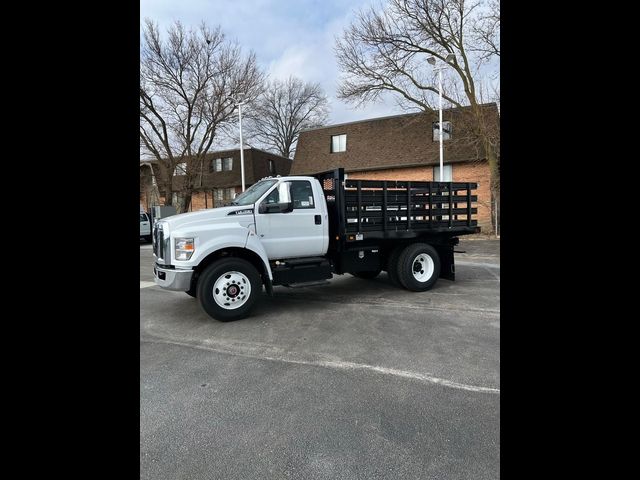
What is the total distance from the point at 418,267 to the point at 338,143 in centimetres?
1717

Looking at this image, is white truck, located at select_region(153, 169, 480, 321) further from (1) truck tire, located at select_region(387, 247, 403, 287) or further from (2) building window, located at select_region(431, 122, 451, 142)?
(2) building window, located at select_region(431, 122, 451, 142)

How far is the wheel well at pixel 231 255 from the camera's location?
5.33m

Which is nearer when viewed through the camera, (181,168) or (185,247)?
(185,247)

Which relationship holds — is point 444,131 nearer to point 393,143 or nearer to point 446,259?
point 393,143

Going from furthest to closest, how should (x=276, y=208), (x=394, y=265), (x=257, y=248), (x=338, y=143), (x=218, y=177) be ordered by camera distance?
1. (x=218, y=177)
2. (x=338, y=143)
3. (x=394, y=265)
4. (x=276, y=208)
5. (x=257, y=248)

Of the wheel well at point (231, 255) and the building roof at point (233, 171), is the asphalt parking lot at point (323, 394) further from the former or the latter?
the building roof at point (233, 171)

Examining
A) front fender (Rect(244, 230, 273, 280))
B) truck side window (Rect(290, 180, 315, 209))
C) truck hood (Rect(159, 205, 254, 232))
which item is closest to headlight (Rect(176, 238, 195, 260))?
truck hood (Rect(159, 205, 254, 232))

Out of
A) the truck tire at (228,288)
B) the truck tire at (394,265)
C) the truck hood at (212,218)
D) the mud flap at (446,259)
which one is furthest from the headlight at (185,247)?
the mud flap at (446,259)

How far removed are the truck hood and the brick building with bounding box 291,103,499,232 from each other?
13.9m

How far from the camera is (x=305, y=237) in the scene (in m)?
6.07

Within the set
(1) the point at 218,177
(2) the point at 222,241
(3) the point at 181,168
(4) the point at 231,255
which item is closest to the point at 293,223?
(4) the point at 231,255
